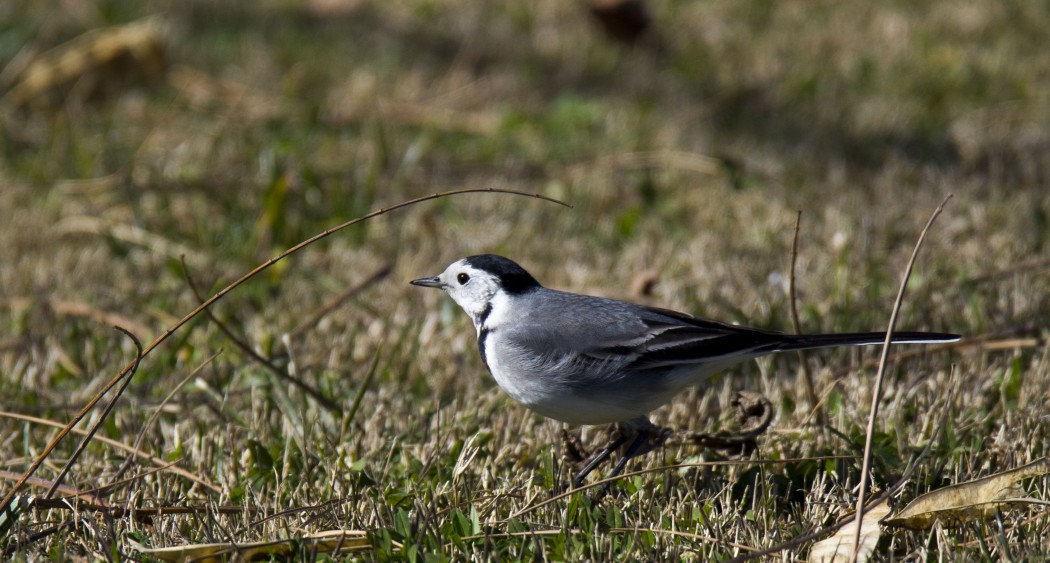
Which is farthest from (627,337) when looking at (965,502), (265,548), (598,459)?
(265,548)

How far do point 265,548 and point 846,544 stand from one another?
1.56 m

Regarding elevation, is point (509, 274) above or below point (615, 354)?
above

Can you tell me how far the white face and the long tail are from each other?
1095mm

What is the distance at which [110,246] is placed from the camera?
19.2 feet

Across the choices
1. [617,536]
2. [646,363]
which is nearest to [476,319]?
[646,363]

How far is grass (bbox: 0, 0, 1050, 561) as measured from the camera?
3.48 m

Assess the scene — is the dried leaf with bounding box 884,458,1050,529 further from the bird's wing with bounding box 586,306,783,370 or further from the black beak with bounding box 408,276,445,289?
the black beak with bounding box 408,276,445,289

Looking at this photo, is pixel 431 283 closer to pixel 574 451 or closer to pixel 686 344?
pixel 574 451

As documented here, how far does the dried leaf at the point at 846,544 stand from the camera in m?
3.00

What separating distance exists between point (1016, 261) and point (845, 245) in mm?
796

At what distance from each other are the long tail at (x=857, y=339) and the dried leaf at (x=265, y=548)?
1.43 m

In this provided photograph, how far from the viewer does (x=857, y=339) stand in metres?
3.39

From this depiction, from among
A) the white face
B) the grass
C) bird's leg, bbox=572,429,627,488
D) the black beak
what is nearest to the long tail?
the grass

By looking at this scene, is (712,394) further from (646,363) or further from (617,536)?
(617,536)
